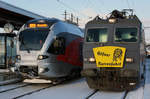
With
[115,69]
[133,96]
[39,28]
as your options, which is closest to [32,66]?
[39,28]

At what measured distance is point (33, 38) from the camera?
39.3 ft

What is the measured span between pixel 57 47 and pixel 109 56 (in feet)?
8.97

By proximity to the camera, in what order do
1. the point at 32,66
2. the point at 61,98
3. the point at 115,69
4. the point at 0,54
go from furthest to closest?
the point at 0,54, the point at 32,66, the point at 115,69, the point at 61,98

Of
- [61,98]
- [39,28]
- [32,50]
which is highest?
[39,28]

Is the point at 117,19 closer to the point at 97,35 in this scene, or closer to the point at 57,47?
the point at 97,35

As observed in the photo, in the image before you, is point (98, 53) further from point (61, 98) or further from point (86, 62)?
point (61, 98)

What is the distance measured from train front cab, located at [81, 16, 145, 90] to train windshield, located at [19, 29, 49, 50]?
203 cm

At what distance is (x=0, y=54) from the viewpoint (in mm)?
19250

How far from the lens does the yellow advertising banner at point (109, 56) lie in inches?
401

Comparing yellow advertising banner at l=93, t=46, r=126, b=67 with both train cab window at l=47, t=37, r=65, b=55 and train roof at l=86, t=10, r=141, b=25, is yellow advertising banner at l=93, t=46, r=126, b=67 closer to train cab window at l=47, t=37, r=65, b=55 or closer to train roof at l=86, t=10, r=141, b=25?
train roof at l=86, t=10, r=141, b=25

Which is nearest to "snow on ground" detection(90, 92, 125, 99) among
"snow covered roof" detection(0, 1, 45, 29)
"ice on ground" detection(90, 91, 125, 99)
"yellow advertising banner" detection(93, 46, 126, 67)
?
"ice on ground" detection(90, 91, 125, 99)

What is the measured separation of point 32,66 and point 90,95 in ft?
10.2

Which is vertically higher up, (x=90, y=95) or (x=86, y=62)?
(x=86, y=62)

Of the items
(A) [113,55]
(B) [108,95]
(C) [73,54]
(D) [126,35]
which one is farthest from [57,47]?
(B) [108,95]
